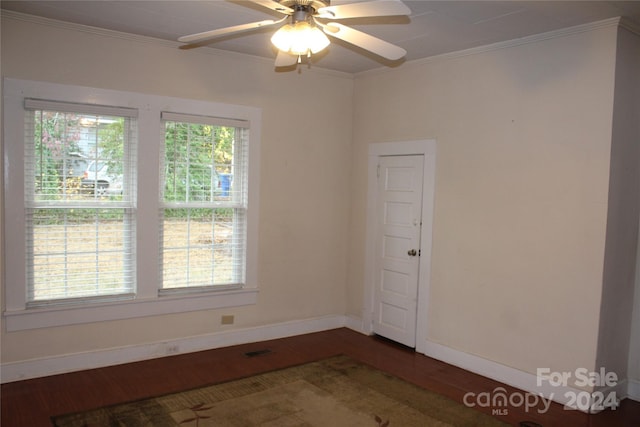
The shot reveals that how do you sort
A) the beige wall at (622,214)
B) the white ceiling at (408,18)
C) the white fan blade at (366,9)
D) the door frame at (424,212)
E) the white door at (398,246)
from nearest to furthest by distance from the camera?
the white fan blade at (366,9) → the white ceiling at (408,18) → the beige wall at (622,214) → the door frame at (424,212) → the white door at (398,246)

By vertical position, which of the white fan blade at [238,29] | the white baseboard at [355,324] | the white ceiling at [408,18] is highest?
the white ceiling at [408,18]

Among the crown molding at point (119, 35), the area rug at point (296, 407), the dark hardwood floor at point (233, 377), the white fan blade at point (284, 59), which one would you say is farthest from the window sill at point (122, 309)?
the white fan blade at point (284, 59)

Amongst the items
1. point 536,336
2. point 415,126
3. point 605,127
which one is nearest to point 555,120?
point 605,127

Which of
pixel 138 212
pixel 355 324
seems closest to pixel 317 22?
pixel 138 212

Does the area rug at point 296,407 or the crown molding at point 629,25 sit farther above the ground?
the crown molding at point 629,25

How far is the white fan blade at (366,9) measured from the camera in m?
2.33

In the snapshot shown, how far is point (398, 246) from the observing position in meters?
4.93

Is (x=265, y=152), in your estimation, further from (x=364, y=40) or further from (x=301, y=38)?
(x=301, y=38)

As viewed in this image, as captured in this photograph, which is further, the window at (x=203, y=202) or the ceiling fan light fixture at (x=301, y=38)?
the window at (x=203, y=202)

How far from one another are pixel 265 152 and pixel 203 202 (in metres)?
0.79

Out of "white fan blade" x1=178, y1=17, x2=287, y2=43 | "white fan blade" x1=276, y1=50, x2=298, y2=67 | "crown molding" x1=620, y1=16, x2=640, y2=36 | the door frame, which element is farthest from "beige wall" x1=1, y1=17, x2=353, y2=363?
"crown molding" x1=620, y1=16, x2=640, y2=36

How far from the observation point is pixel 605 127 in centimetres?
345

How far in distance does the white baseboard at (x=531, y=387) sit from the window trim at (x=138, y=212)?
1979 millimetres

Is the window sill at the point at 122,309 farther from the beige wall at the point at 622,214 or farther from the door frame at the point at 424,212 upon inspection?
the beige wall at the point at 622,214
